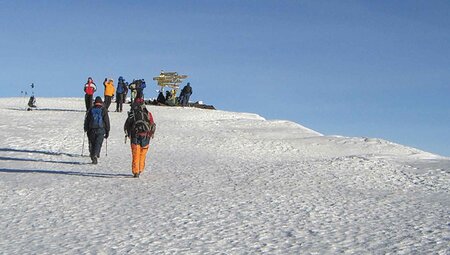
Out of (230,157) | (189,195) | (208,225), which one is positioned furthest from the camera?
(230,157)

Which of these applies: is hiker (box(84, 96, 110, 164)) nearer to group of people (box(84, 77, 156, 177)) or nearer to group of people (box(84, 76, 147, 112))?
group of people (box(84, 77, 156, 177))

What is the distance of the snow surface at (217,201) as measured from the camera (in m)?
6.90

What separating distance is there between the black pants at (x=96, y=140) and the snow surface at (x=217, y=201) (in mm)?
365

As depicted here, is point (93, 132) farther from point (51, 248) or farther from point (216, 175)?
point (51, 248)

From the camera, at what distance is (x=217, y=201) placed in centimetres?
976

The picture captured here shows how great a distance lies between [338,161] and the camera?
15359 millimetres

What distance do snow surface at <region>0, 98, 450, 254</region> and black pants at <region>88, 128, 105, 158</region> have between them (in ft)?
1.20

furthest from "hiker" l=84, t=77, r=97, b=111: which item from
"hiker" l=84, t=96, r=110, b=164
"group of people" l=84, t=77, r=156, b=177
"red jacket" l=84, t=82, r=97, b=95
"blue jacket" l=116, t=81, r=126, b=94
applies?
"hiker" l=84, t=96, r=110, b=164

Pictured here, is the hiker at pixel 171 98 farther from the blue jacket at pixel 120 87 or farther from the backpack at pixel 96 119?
the backpack at pixel 96 119

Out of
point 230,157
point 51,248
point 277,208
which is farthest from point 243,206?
point 230,157

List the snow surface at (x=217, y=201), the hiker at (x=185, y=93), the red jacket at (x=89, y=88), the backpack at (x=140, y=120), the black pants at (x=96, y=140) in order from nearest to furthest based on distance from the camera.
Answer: the snow surface at (x=217, y=201)
the backpack at (x=140, y=120)
the black pants at (x=96, y=140)
the red jacket at (x=89, y=88)
the hiker at (x=185, y=93)

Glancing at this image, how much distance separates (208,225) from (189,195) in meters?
2.51

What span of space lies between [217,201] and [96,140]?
580 centimetres

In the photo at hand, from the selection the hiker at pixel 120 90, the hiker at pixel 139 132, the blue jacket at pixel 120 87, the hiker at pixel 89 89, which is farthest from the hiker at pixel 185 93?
the hiker at pixel 139 132
